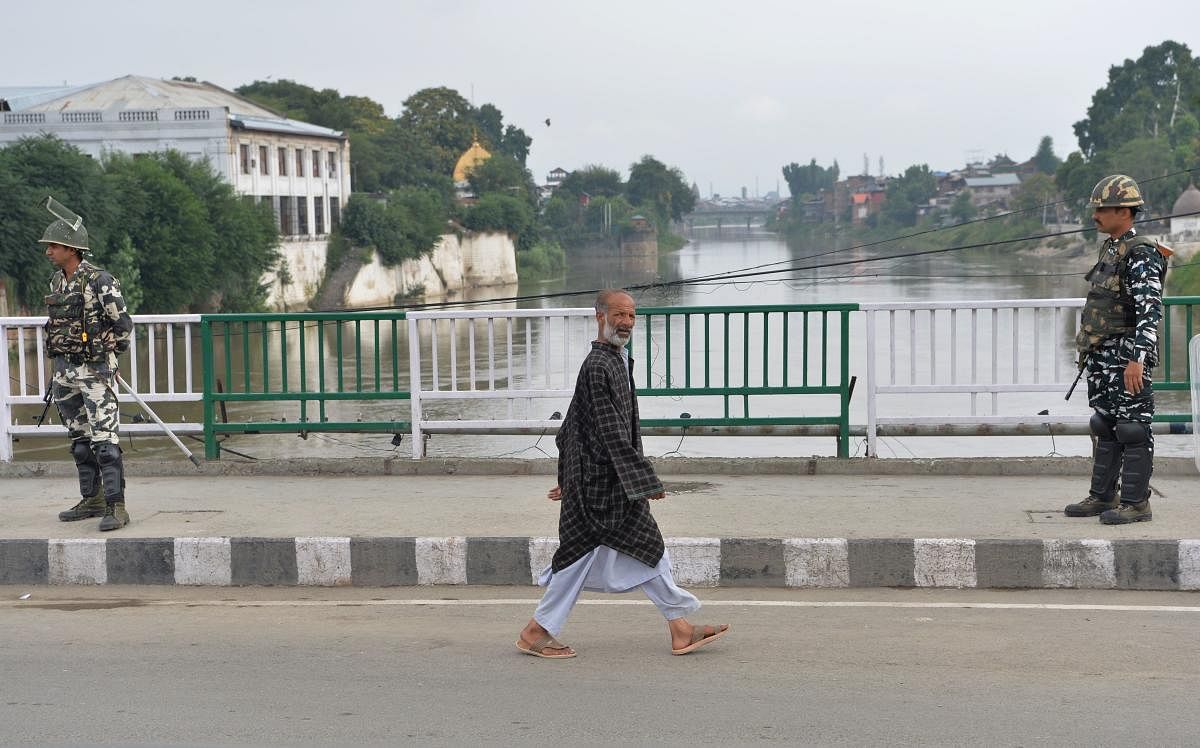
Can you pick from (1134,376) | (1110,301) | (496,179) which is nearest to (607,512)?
(1134,376)

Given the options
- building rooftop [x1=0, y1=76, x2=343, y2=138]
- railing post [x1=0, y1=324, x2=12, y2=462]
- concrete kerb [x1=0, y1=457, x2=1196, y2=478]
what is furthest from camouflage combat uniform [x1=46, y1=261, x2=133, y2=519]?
building rooftop [x1=0, y1=76, x2=343, y2=138]

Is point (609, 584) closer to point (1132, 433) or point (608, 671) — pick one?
point (608, 671)

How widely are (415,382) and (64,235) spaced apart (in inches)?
90.0

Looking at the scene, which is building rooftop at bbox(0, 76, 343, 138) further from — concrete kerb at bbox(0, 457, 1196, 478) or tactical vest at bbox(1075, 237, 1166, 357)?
tactical vest at bbox(1075, 237, 1166, 357)

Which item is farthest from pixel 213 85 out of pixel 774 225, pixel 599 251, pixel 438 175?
pixel 774 225

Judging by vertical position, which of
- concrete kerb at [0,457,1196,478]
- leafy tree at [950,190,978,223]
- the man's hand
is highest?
leafy tree at [950,190,978,223]

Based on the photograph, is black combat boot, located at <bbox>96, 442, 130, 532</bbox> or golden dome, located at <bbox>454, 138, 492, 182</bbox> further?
golden dome, located at <bbox>454, 138, 492, 182</bbox>

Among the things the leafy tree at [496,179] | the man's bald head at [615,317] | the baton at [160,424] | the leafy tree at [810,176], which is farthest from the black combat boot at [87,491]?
the leafy tree at [810,176]

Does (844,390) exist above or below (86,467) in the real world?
above

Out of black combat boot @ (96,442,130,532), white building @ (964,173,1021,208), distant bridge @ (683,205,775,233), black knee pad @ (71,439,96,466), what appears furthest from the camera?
distant bridge @ (683,205,775,233)

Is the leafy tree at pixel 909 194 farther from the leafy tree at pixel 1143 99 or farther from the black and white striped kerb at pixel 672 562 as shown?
the black and white striped kerb at pixel 672 562

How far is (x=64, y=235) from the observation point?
6051mm

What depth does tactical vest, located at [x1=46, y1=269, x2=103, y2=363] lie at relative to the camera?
612 cm

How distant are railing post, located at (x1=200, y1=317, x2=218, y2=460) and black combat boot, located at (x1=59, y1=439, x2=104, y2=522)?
53.2 inches
